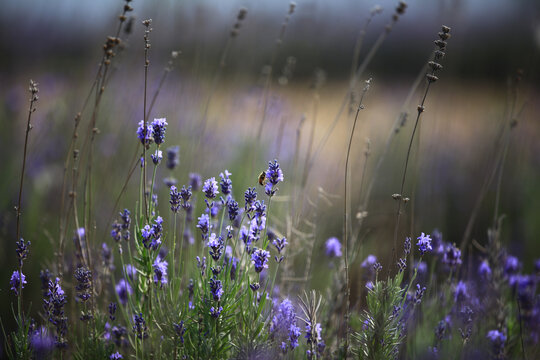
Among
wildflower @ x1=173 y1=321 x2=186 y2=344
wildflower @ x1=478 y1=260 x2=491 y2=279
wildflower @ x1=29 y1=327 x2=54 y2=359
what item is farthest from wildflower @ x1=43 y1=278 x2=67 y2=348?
wildflower @ x1=478 y1=260 x2=491 y2=279

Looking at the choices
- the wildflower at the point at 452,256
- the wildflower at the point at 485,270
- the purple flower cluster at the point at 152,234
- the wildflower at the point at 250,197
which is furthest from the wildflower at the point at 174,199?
the wildflower at the point at 485,270

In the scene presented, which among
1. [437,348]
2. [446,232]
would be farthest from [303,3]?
[437,348]

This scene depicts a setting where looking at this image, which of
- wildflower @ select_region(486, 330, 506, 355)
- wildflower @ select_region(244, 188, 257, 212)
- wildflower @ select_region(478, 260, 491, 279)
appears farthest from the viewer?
wildflower @ select_region(478, 260, 491, 279)

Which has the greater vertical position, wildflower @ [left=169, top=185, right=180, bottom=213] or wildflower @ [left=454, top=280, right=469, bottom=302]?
wildflower @ [left=169, top=185, right=180, bottom=213]

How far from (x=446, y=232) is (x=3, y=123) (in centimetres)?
398

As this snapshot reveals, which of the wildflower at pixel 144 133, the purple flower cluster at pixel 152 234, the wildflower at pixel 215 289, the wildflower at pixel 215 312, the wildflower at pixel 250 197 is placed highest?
the wildflower at pixel 144 133

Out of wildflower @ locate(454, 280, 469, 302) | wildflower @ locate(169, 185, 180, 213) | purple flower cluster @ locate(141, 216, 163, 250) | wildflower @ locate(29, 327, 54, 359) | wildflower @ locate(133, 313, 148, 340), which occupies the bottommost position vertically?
wildflower @ locate(29, 327, 54, 359)

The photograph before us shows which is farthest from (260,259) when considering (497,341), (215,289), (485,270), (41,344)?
(485,270)

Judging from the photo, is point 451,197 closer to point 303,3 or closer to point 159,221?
point 303,3

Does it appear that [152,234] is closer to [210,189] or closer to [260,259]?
[210,189]

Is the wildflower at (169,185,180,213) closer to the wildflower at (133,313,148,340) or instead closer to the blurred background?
the wildflower at (133,313,148,340)

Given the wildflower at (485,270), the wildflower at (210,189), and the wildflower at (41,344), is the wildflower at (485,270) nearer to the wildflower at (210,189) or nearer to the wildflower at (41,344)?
the wildflower at (210,189)

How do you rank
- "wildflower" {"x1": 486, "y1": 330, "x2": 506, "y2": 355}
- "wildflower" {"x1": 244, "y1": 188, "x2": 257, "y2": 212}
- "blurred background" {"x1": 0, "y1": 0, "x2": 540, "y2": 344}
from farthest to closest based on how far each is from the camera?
1. "blurred background" {"x1": 0, "y1": 0, "x2": 540, "y2": 344}
2. "wildflower" {"x1": 486, "y1": 330, "x2": 506, "y2": 355}
3. "wildflower" {"x1": 244, "y1": 188, "x2": 257, "y2": 212}

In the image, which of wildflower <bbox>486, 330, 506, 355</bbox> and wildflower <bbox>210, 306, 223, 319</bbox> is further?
wildflower <bbox>486, 330, 506, 355</bbox>
